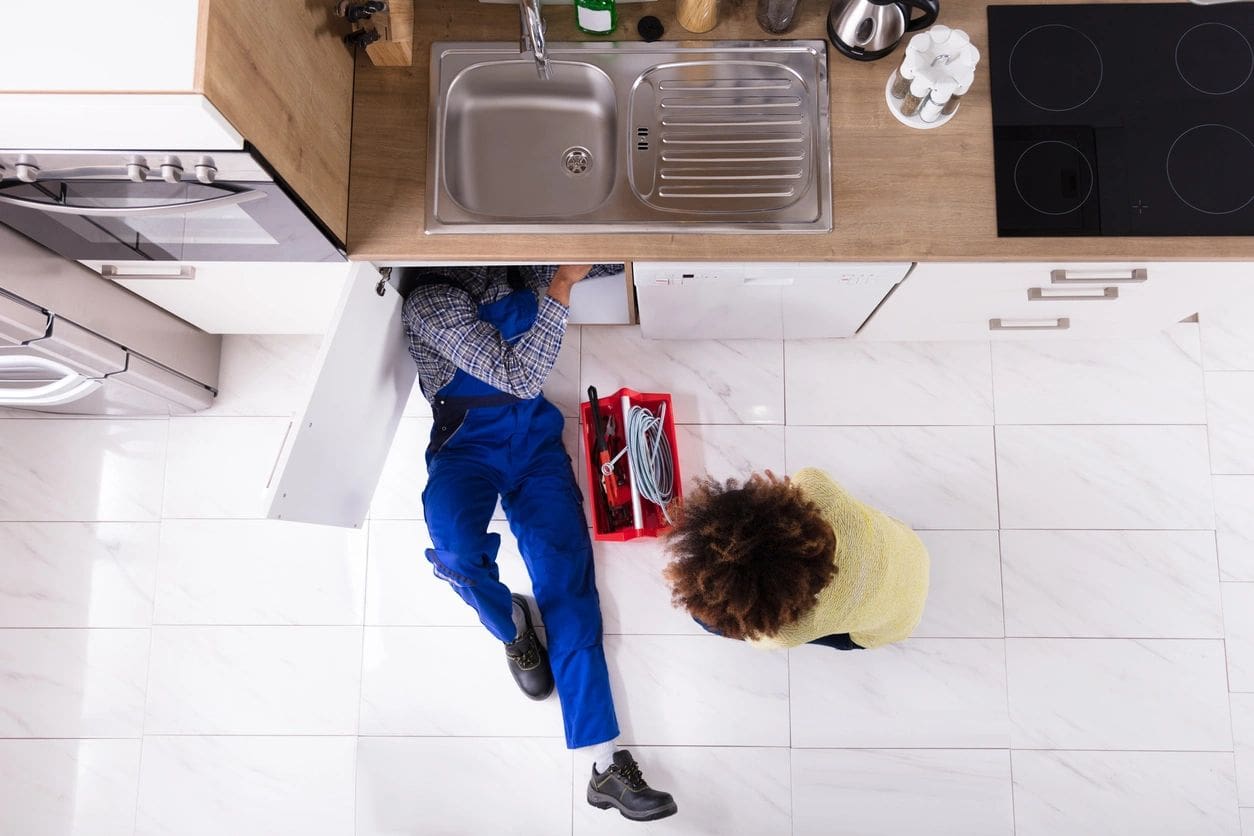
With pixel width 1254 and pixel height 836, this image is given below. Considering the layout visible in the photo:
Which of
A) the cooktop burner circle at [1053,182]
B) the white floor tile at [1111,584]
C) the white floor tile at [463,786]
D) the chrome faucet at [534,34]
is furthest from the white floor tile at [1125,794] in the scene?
the chrome faucet at [534,34]

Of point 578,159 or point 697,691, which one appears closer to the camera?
point 578,159

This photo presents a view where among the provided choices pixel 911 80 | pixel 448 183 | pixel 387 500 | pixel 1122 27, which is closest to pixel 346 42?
pixel 448 183

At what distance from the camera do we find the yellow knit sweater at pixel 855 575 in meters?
1.55

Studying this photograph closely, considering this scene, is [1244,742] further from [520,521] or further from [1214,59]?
[520,521]

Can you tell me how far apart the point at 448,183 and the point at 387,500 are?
106 cm

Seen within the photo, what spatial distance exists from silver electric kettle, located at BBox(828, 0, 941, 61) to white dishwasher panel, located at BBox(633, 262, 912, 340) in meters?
0.44

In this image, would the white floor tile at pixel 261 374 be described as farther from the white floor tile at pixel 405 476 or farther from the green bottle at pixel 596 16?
the green bottle at pixel 596 16

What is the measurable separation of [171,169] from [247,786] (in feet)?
5.98

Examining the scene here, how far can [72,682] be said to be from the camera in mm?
2383

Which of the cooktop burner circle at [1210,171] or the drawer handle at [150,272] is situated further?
the drawer handle at [150,272]

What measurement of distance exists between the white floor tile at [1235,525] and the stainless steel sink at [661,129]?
166 centimetres

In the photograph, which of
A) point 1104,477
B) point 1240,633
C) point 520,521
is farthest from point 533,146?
point 1240,633

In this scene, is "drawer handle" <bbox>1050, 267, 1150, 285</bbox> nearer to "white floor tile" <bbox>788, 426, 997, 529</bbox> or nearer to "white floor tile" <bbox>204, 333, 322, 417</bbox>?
"white floor tile" <bbox>788, 426, 997, 529</bbox>

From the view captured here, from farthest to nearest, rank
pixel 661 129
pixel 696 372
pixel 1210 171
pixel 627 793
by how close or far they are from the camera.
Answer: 1. pixel 696 372
2. pixel 627 793
3. pixel 661 129
4. pixel 1210 171
